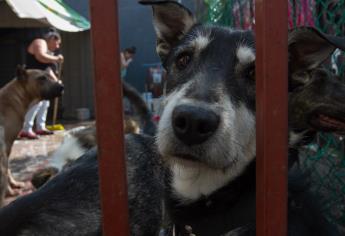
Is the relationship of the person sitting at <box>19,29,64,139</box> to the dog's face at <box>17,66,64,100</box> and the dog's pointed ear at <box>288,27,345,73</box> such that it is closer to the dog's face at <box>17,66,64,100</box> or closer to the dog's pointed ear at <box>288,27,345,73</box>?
the dog's face at <box>17,66,64,100</box>

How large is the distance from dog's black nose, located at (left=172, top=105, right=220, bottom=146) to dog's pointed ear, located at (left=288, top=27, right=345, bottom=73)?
630mm

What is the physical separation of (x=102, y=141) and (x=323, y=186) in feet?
9.79

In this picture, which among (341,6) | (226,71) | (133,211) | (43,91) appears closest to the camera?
(226,71)

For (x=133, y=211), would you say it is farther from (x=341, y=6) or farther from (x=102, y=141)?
(x=341, y=6)

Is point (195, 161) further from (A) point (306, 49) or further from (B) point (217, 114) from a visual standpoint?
(A) point (306, 49)

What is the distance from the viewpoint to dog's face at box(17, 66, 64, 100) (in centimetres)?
865

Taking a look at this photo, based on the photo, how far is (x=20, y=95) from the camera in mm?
8227

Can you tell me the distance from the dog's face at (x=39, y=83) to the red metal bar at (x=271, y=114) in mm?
7880

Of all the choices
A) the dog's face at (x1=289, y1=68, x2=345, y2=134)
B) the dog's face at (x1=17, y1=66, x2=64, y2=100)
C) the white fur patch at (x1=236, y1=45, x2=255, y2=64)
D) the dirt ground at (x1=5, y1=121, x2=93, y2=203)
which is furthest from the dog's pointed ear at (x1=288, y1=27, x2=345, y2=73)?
the dog's face at (x1=17, y1=66, x2=64, y2=100)

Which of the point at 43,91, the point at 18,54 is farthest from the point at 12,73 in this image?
the point at 43,91

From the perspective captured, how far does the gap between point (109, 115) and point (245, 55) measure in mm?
1194

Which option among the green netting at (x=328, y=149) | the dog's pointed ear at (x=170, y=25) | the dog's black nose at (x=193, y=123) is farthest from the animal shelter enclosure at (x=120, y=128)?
the green netting at (x=328, y=149)

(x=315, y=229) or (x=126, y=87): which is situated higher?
(x=126, y=87)

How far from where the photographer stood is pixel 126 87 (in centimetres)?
600
